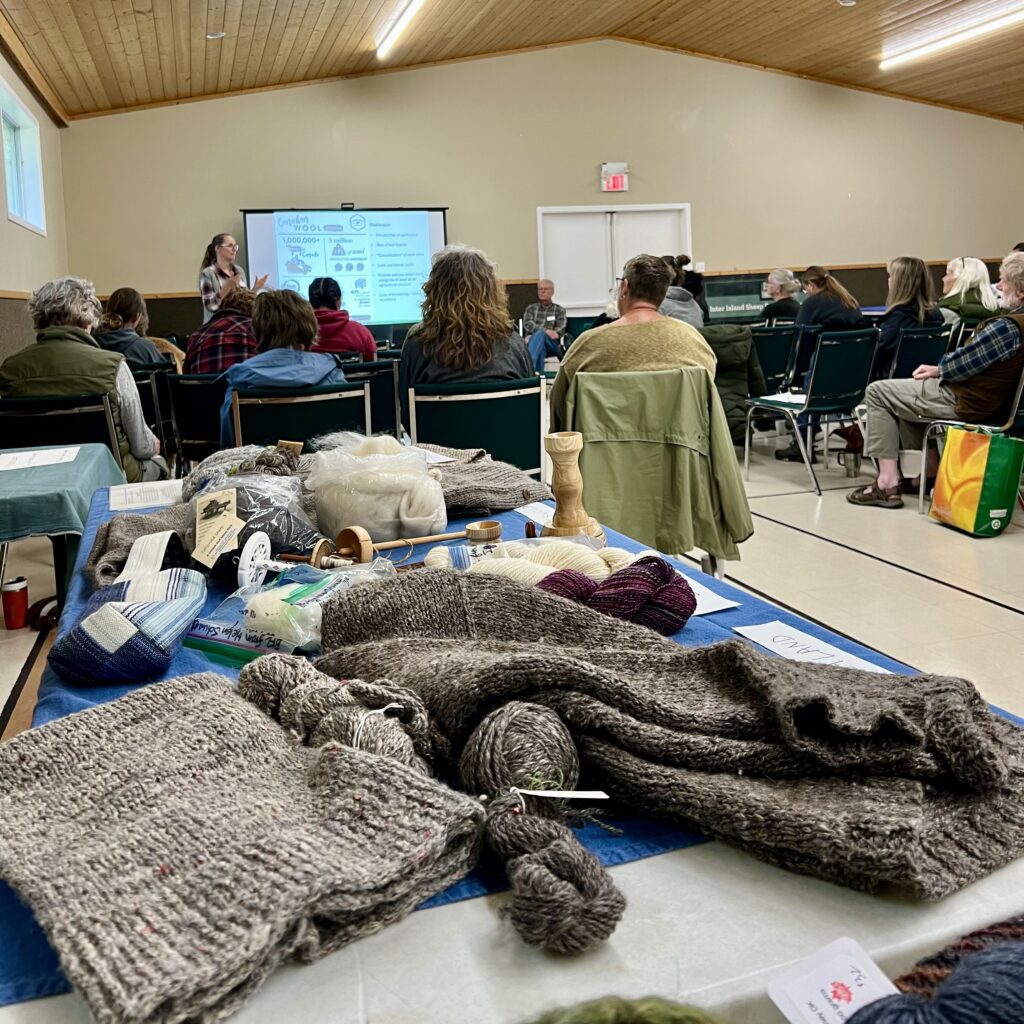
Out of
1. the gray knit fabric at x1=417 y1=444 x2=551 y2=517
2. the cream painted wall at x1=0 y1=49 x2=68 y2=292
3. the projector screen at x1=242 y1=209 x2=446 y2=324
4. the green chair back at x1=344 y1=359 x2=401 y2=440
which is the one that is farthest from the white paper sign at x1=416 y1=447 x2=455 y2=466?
the projector screen at x1=242 y1=209 x2=446 y2=324

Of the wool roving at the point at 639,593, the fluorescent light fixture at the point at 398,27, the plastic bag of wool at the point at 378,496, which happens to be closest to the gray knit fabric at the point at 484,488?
the plastic bag of wool at the point at 378,496

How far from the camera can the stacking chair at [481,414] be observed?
321 centimetres

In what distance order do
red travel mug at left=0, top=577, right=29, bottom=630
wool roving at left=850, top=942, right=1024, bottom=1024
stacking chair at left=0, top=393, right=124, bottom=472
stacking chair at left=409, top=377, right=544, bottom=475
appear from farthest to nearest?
stacking chair at left=0, top=393, right=124, bottom=472 → red travel mug at left=0, top=577, right=29, bottom=630 → stacking chair at left=409, top=377, right=544, bottom=475 → wool roving at left=850, top=942, right=1024, bottom=1024

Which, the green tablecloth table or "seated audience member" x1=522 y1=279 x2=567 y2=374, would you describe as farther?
"seated audience member" x1=522 y1=279 x2=567 y2=374

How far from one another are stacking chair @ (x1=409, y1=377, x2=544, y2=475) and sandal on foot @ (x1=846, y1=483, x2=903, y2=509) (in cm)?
236

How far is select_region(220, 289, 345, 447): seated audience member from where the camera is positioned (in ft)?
11.7

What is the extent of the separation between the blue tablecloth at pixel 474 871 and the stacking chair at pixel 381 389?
212 cm

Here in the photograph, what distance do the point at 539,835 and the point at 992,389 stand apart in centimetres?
424

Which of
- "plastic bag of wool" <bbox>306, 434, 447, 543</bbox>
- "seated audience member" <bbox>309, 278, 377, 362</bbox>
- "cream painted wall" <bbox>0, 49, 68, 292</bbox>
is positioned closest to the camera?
"plastic bag of wool" <bbox>306, 434, 447, 543</bbox>

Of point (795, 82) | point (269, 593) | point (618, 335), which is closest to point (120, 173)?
point (795, 82)

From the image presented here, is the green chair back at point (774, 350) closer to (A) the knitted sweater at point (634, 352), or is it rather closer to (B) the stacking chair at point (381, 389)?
(B) the stacking chair at point (381, 389)

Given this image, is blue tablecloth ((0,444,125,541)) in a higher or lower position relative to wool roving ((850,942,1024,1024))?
higher

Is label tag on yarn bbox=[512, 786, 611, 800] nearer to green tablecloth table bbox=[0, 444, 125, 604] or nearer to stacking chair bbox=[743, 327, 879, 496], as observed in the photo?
green tablecloth table bbox=[0, 444, 125, 604]

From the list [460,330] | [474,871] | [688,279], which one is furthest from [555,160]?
[474,871]
